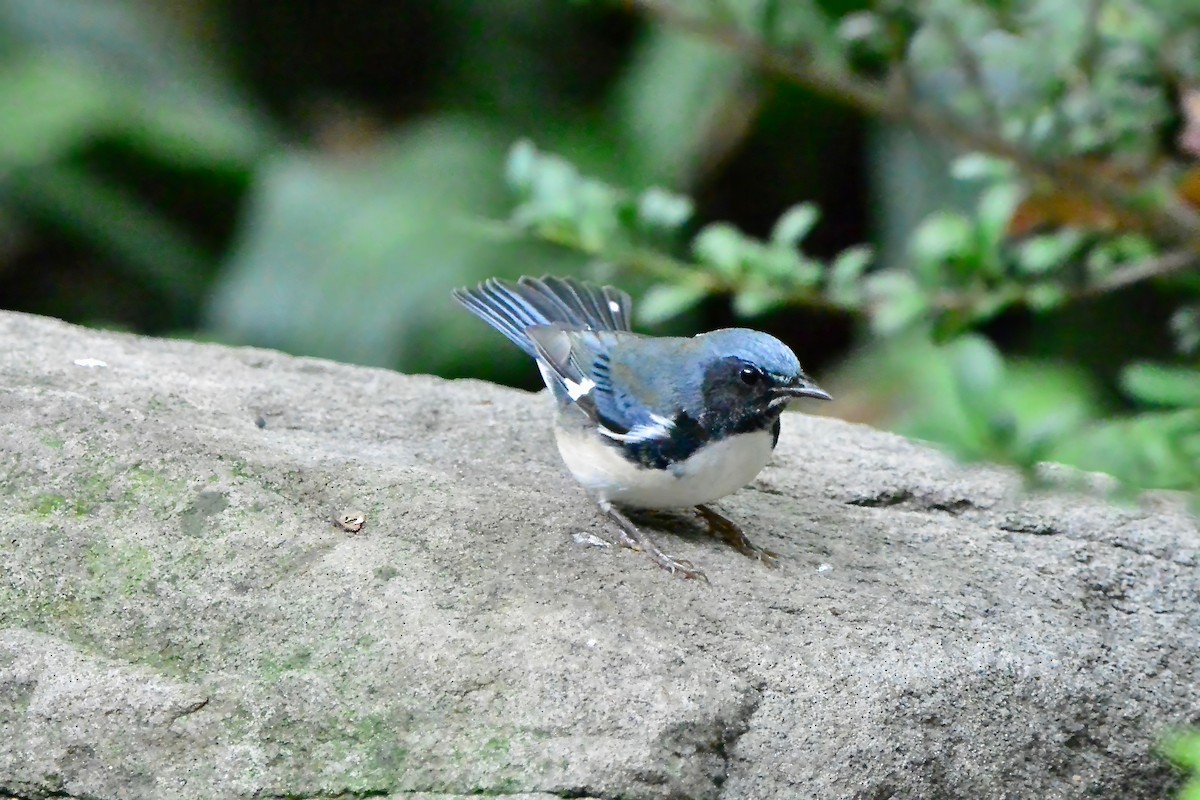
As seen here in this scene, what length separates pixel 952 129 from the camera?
466 centimetres

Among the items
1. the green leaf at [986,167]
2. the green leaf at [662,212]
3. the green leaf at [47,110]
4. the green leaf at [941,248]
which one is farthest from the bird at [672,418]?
the green leaf at [47,110]

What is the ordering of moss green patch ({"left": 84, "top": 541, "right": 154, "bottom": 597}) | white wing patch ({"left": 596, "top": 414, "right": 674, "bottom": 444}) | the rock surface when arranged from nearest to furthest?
the rock surface < moss green patch ({"left": 84, "top": 541, "right": 154, "bottom": 597}) < white wing patch ({"left": 596, "top": 414, "right": 674, "bottom": 444})

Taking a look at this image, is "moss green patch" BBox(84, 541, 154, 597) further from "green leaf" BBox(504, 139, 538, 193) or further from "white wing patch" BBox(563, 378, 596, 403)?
"green leaf" BBox(504, 139, 538, 193)

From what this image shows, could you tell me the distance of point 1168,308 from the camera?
7230 millimetres

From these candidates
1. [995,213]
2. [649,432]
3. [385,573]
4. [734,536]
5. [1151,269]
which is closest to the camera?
[385,573]

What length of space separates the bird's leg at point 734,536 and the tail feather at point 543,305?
839 mm

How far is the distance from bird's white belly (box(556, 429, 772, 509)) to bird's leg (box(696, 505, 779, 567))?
0.14 metres

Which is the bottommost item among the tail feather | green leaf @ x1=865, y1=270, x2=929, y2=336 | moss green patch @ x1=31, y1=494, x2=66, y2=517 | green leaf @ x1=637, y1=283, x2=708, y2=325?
moss green patch @ x1=31, y1=494, x2=66, y2=517

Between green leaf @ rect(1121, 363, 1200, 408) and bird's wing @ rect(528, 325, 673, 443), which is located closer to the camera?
green leaf @ rect(1121, 363, 1200, 408)

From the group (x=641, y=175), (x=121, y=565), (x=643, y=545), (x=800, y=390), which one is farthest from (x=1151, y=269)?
(x=641, y=175)

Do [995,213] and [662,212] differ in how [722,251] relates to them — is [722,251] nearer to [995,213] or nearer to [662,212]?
[662,212]

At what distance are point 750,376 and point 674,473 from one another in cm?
32

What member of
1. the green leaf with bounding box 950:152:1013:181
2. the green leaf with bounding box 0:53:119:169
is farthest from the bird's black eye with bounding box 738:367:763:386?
the green leaf with bounding box 0:53:119:169

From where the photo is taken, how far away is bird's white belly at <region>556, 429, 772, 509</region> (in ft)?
12.1
